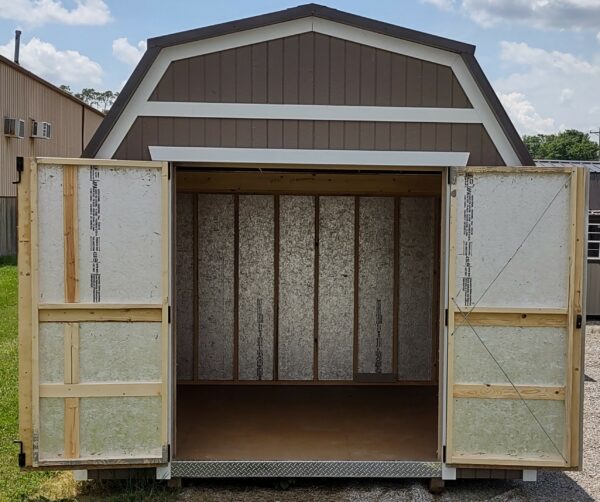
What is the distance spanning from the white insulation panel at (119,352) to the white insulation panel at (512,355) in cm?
190

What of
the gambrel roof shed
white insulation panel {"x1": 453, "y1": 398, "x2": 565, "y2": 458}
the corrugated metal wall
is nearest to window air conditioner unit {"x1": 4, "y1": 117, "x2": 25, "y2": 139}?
the corrugated metal wall

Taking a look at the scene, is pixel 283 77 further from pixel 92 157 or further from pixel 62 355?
pixel 62 355

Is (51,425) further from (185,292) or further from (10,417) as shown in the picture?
(185,292)

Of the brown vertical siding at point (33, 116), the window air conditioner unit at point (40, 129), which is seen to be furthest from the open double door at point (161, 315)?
the window air conditioner unit at point (40, 129)

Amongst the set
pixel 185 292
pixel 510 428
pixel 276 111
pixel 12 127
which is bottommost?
pixel 510 428

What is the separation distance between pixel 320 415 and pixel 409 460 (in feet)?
4.48

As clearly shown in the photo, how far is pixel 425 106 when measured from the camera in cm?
485

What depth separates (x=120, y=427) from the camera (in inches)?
185

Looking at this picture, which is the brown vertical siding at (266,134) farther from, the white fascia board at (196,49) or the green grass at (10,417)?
the green grass at (10,417)

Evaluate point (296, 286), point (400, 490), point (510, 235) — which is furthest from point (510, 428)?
point (296, 286)

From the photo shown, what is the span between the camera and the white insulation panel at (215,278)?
7.62 meters

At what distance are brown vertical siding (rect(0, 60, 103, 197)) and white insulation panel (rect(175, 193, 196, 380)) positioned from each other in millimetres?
11531

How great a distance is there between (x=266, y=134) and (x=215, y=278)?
3.06 metres

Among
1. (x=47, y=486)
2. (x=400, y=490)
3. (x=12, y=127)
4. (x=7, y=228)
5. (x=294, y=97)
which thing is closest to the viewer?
(x=294, y=97)
